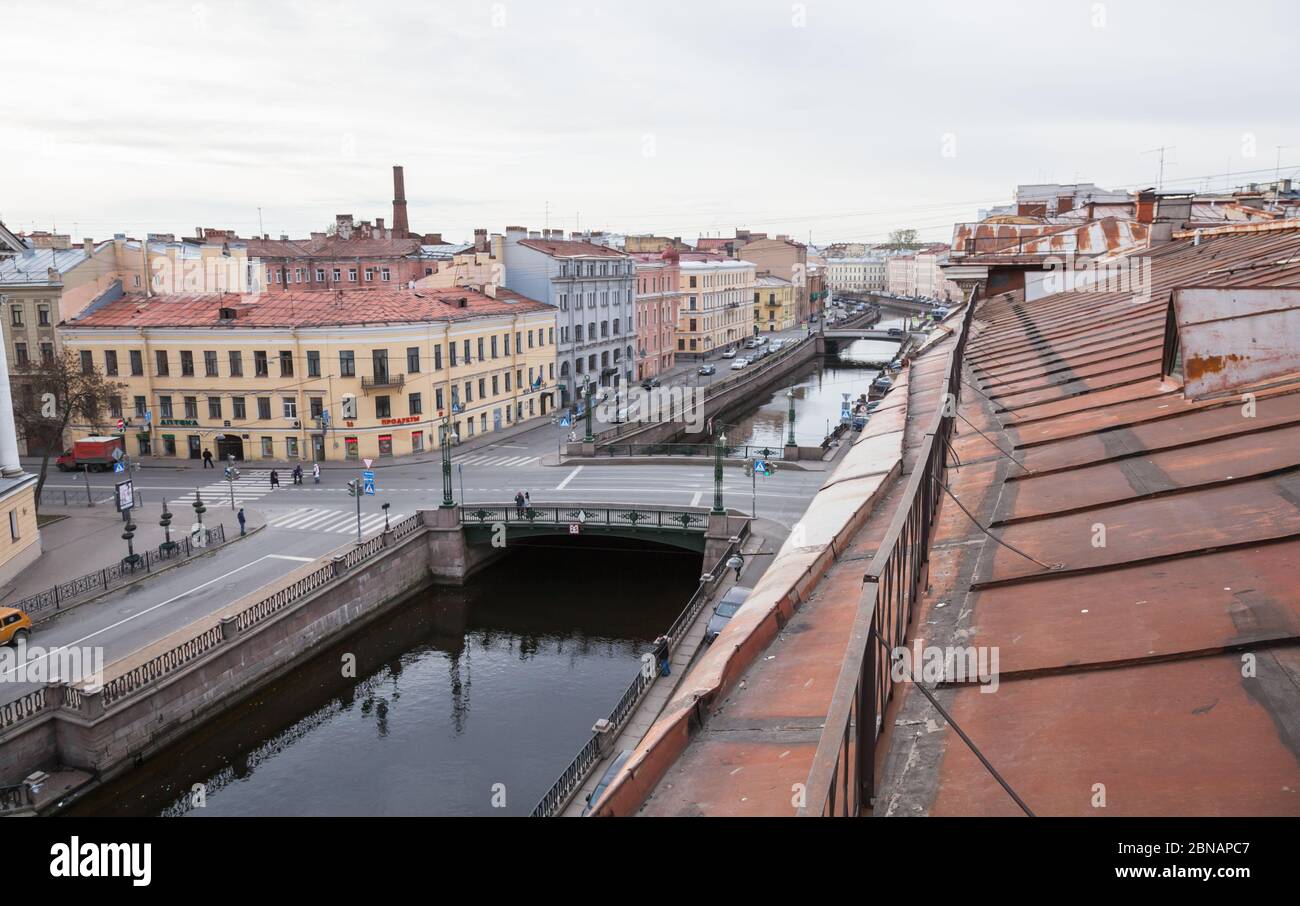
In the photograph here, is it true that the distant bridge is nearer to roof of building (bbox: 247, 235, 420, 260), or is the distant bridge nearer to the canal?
the canal

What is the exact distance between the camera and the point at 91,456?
142 ft

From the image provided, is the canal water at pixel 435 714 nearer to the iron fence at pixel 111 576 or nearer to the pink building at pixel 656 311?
the iron fence at pixel 111 576

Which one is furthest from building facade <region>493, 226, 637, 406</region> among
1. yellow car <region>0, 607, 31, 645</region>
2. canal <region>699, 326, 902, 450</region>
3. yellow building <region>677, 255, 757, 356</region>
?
yellow car <region>0, 607, 31, 645</region>

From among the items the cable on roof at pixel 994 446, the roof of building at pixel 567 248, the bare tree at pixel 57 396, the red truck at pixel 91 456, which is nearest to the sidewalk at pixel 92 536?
the bare tree at pixel 57 396

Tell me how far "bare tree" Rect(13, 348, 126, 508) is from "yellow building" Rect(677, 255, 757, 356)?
5119 centimetres

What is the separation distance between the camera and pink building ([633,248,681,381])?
75812 millimetres

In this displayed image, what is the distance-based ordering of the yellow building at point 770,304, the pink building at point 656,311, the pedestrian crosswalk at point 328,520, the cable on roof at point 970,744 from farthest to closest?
1. the yellow building at point 770,304
2. the pink building at point 656,311
3. the pedestrian crosswalk at point 328,520
4. the cable on roof at point 970,744

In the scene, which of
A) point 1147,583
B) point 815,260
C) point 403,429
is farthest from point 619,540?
point 815,260

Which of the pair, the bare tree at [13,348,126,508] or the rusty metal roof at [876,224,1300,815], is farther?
the bare tree at [13,348,126,508]

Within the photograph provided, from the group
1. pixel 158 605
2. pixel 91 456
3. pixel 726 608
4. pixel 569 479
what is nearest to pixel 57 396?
pixel 91 456

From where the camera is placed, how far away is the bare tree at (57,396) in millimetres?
38219

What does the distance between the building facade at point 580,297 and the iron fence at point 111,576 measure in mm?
32458

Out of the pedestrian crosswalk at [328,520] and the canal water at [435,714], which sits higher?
the pedestrian crosswalk at [328,520]
